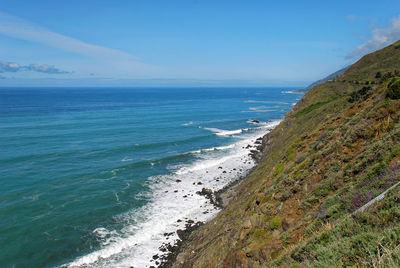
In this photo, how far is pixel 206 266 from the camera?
15.6 meters

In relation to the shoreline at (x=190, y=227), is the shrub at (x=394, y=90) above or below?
above

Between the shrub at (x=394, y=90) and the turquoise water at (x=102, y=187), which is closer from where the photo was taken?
the shrub at (x=394, y=90)

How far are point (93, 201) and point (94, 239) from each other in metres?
8.51

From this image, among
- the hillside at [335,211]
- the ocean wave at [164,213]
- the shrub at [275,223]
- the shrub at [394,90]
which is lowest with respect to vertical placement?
the ocean wave at [164,213]

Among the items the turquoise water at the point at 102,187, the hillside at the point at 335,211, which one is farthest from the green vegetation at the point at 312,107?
the hillside at the point at 335,211

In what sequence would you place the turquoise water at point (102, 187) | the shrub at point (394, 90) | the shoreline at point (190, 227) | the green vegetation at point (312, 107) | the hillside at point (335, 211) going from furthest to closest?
the green vegetation at point (312, 107) → the turquoise water at point (102, 187) → the shoreline at point (190, 227) → the shrub at point (394, 90) → the hillside at point (335, 211)

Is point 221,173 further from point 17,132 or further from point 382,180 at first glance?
point 17,132

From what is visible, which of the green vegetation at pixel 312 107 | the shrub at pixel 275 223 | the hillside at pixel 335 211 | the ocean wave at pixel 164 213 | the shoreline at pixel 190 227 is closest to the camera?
the hillside at pixel 335 211

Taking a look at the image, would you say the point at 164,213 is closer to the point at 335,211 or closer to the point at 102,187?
the point at 102,187

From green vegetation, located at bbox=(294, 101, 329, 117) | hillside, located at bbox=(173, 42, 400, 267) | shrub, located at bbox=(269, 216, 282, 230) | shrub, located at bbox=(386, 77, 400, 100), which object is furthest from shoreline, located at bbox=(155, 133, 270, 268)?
shrub, located at bbox=(386, 77, 400, 100)

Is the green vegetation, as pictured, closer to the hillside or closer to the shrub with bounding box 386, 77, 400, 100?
the hillside

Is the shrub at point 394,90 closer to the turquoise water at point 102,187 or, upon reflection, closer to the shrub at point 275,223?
the shrub at point 275,223

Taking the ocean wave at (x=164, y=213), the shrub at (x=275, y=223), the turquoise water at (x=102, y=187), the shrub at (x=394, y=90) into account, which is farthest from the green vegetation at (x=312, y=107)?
the shrub at (x=275, y=223)

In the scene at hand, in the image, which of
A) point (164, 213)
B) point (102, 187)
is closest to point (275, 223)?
point (164, 213)
